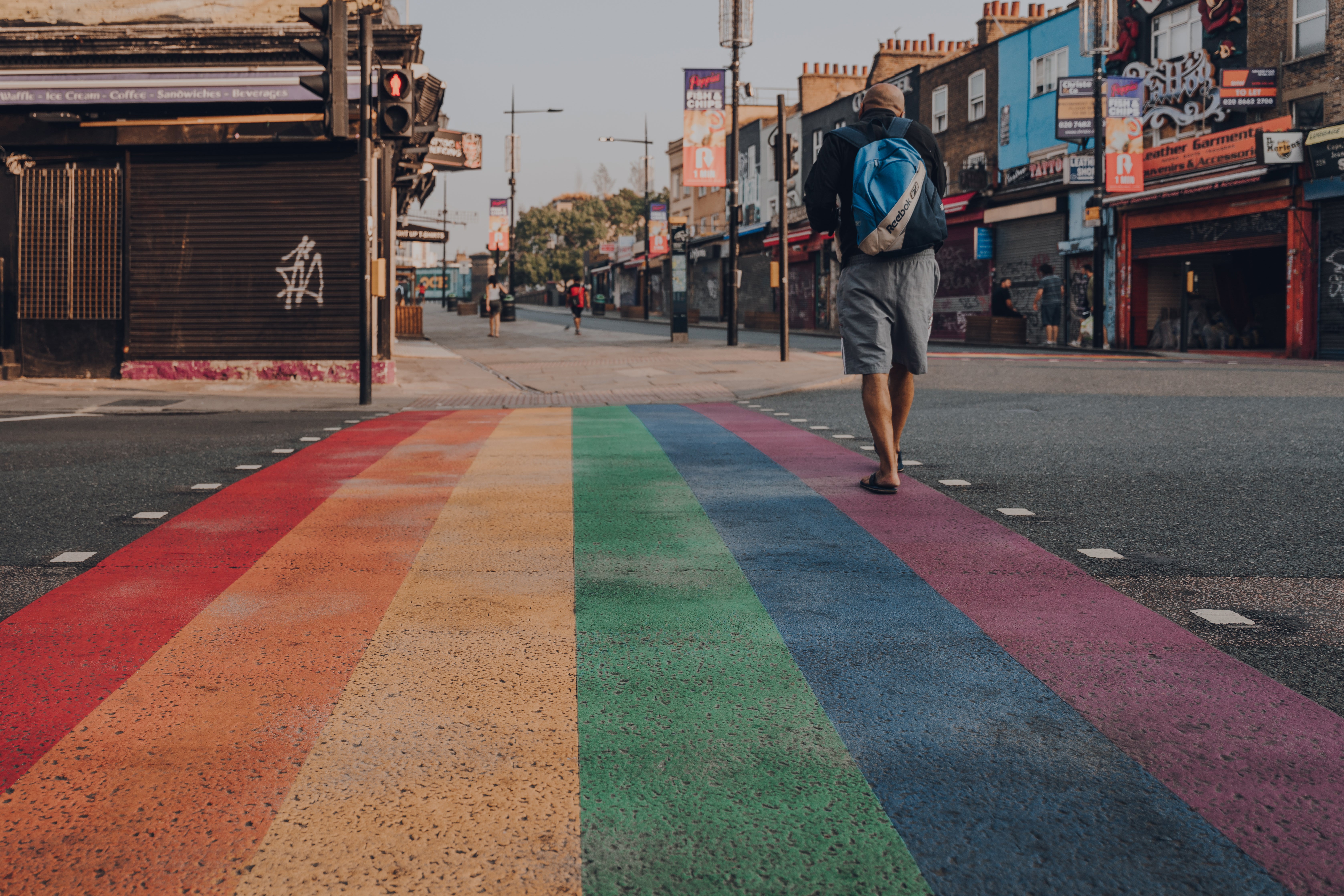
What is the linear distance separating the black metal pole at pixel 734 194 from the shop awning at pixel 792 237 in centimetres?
1480

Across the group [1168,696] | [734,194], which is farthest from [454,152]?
[1168,696]

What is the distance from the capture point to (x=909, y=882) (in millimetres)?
2111

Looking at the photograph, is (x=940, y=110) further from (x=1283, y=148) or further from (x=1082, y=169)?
(x=1283, y=148)

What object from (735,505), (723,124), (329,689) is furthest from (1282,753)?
(723,124)

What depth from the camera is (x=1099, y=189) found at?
86.3 feet

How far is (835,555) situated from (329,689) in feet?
7.59

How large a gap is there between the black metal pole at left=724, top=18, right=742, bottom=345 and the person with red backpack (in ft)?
24.2

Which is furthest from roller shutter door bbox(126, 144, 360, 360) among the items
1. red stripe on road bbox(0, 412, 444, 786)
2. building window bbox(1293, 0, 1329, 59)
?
building window bbox(1293, 0, 1329, 59)

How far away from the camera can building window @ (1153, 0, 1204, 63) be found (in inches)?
1014

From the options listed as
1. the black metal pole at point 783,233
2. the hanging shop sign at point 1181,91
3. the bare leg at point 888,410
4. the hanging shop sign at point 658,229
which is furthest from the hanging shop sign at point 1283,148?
the hanging shop sign at point 658,229

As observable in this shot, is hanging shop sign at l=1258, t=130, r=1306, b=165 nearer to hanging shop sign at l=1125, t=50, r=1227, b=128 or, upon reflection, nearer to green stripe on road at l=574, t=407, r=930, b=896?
hanging shop sign at l=1125, t=50, r=1227, b=128

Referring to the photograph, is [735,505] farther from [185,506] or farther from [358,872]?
[358,872]

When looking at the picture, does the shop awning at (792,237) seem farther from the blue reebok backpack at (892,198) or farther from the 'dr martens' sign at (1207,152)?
the blue reebok backpack at (892,198)

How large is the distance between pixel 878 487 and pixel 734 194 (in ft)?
74.0
